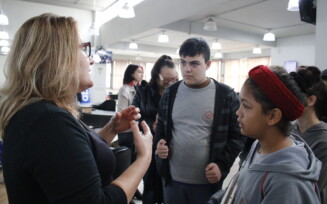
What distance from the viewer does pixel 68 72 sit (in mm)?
823

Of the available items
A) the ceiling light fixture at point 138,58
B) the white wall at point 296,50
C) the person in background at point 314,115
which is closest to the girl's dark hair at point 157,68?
the person in background at point 314,115

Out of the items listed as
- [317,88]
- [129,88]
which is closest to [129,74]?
[129,88]

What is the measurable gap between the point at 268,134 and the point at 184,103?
2.39 feet

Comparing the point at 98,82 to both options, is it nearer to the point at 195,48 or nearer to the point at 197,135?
the point at 195,48

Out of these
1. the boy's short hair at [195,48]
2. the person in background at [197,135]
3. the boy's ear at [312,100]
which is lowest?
the person in background at [197,135]

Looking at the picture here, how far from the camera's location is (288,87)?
0.94 meters

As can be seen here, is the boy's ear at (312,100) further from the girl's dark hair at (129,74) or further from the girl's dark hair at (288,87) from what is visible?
the girl's dark hair at (129,74)

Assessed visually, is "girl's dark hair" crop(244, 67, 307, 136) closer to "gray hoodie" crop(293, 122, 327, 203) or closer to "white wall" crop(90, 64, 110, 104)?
"gray hoodie" crop(293, 122, 327, 203)

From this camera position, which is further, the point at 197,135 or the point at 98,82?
the point at 98,82

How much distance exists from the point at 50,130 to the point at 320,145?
1.14m

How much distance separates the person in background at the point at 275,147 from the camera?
0.81 m

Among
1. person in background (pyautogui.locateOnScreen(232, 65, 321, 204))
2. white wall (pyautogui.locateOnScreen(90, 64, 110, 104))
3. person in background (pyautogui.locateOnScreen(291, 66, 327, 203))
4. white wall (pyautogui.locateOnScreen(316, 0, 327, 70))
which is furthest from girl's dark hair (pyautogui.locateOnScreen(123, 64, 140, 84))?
white wall (pyautogui.locateOnScreen(90, 64, 110, 104))

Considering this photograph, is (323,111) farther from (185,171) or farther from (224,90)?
(185,171)

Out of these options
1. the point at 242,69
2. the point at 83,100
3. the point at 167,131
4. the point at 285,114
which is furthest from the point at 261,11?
the point at 242,69
